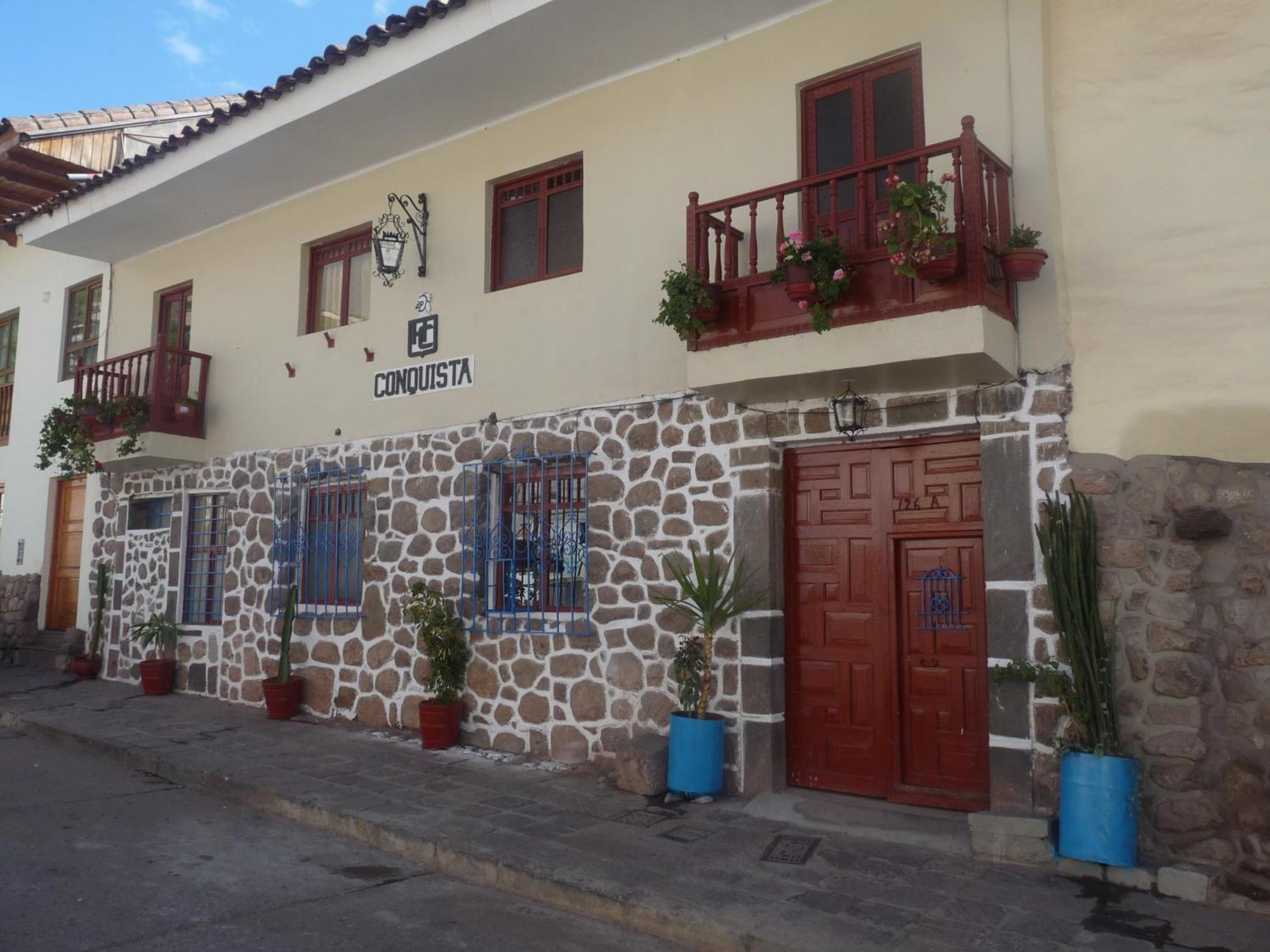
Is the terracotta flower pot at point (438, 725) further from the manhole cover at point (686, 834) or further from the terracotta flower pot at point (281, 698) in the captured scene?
the manhole cover at point (686, 834)

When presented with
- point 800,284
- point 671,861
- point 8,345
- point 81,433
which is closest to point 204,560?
point 81,433

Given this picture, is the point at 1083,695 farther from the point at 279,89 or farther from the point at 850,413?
the point at 279,89

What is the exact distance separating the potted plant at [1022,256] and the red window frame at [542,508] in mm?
3753

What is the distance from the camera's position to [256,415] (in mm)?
11203

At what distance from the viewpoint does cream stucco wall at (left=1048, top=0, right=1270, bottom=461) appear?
555cm

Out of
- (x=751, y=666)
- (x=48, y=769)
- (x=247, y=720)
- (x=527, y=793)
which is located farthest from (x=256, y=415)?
(x=751, y=666)

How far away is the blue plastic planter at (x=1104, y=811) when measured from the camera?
5.16 m

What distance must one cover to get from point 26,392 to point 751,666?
13.1 m

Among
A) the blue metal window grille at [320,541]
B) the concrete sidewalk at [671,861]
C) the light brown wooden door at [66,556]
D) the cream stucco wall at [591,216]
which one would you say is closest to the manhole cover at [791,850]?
the concrete sidewalk at [671,861]

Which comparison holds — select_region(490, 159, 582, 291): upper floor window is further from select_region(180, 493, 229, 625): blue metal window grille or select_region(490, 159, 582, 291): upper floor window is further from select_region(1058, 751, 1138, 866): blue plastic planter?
select_region(1058, 751, 1138, 866): blue plastic planter

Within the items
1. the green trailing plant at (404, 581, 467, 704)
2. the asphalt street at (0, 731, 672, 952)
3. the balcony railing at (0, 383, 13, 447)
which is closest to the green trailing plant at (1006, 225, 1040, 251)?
the asphalt street at (0, 731, 672, 952)

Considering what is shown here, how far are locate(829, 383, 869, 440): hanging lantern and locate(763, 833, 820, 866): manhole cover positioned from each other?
2.66 metres

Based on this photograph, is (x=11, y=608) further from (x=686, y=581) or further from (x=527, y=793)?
(x=686, y=581)

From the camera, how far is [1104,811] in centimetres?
518
